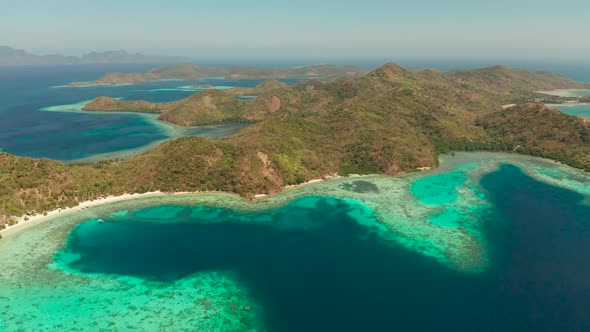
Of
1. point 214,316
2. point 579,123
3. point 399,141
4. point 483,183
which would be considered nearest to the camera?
point 214,316

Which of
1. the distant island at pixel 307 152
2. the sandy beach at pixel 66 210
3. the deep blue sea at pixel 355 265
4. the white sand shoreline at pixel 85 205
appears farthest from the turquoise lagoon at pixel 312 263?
the distant island at pixel 307 152

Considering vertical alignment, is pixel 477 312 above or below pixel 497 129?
below

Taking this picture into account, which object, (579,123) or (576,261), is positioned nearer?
(576,261)


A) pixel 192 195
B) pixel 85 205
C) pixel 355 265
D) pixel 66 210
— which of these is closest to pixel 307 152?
pixel 192 195

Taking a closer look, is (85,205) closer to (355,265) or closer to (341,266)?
(341,266)

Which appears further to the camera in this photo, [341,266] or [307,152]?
[307,152]

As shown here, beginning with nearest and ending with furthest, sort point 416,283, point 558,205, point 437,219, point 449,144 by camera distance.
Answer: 1. point 416,283
2. point 437,219
3. point 558,205
4. point 449,144

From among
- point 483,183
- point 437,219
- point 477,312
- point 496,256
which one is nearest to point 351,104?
point 483,183

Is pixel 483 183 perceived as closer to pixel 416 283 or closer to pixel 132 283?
pixel 416 283
